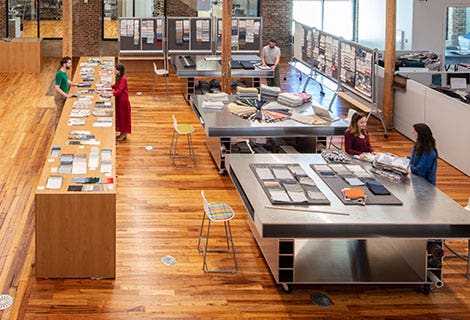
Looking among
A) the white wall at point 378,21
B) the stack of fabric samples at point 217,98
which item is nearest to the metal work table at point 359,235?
the stack of fabric samples at point 217,98

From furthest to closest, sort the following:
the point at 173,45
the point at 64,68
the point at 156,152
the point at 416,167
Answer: the point at 173,45
the point at 64,68
the point at 156,152
the point at 416,167

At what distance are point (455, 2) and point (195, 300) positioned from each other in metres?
12.1

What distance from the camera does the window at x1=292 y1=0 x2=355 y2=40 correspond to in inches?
912

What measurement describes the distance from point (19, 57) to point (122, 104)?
774 centimetres

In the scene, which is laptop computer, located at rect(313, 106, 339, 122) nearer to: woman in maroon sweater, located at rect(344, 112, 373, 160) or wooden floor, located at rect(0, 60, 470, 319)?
wooden floor, located at rect(0, 60, 470, 319)

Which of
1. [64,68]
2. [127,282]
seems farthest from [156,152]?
[127,282]

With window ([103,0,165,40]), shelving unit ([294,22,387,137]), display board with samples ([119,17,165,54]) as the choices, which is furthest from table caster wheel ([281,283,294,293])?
window ([103,0,165,40])

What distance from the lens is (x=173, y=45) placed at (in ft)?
64.4

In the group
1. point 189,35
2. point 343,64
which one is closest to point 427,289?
point 343,64

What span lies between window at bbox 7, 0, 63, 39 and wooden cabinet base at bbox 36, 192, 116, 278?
15608 mm

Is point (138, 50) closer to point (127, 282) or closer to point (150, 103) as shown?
point (150, 103)

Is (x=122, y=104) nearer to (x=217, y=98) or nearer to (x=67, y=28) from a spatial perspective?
(x=217, y=98)

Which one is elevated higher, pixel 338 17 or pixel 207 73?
pixel 338 17

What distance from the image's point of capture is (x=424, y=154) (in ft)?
28.0
